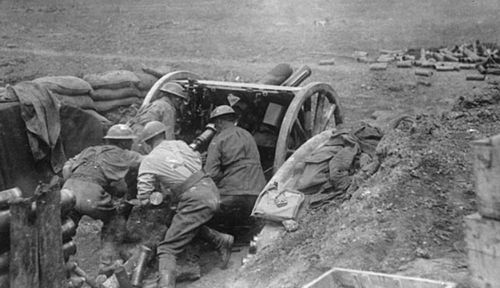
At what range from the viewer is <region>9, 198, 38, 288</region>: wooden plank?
351cm

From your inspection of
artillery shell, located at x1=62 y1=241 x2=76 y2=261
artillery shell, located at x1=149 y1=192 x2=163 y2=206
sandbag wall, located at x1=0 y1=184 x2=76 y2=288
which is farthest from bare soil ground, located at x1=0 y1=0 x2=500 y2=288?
sandbag wall, located at x1=0 y1=184 x2=76 y2=288

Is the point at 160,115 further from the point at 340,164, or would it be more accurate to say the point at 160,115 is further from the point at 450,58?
the point at 450,58

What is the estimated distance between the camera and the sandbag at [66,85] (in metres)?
8.93

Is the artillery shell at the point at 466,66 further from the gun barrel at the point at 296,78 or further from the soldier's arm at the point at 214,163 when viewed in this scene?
the soldier's arm at the point at 214,163

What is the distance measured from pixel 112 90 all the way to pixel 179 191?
395 cm

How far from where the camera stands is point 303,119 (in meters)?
8.25

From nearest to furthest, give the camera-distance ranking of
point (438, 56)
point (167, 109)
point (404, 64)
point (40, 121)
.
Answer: point (40, 121)
point (167, 109)
point (404, 64)
point (438, 56)


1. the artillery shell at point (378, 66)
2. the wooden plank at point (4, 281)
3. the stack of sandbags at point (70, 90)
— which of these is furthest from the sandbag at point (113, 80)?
the wooden plank at point (4, 281)

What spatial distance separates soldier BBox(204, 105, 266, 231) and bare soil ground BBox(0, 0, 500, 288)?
62 cm

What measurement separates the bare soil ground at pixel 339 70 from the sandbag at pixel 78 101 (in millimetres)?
2107

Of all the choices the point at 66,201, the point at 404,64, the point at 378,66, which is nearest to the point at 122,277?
Answer: the point at 66,201

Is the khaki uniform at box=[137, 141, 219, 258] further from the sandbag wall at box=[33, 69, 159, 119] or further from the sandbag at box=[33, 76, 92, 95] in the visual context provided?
the sandbag at box=[33, 76, 92, 95]

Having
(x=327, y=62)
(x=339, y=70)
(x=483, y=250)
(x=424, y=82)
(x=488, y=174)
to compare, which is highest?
(x=488, y=174)

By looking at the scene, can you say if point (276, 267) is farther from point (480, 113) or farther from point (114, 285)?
point (480, 113)
